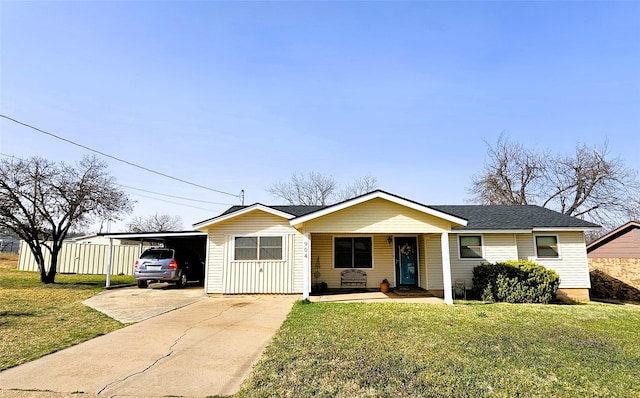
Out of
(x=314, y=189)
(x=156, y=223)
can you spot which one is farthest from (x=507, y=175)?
(x=156, y=223)

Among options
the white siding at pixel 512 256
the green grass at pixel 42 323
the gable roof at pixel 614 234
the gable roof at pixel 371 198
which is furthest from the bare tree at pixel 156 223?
the gable roof at pixel 614 234

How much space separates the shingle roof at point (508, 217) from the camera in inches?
494

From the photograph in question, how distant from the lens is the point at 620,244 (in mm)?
15391

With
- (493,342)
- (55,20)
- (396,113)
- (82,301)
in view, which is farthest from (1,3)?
(493,342)

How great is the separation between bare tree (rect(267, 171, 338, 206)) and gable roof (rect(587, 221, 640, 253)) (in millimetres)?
22996

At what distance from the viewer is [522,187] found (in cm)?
2939

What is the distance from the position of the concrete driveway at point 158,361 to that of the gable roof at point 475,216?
3.93 meters

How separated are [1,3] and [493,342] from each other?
14.6m

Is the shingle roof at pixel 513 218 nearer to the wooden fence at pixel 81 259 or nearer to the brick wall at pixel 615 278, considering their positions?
the brick wall at pixel 615 278

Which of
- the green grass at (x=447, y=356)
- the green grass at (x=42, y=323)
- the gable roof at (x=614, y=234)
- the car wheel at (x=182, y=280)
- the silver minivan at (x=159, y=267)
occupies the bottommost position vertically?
the green grass at (x=447, y=356)

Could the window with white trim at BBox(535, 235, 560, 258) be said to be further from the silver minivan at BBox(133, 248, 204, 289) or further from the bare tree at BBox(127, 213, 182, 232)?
the bare tree at BBox(127, 213, 182, 232)

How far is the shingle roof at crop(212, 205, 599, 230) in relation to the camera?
12547 mm

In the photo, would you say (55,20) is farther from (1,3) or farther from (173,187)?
(173,187)

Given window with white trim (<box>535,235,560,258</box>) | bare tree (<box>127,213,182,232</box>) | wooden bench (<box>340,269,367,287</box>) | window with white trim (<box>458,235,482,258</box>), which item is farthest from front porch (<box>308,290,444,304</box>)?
bare tree (<box>127,213,182,232</box>)
